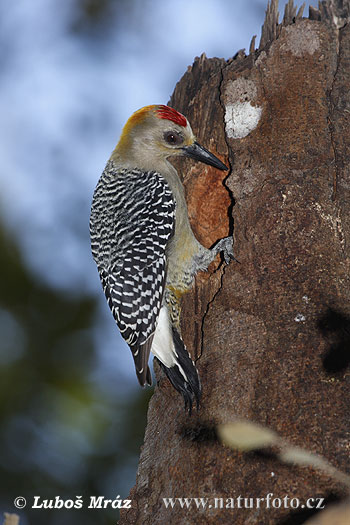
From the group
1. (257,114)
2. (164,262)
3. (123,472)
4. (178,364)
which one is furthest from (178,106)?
(123,472)

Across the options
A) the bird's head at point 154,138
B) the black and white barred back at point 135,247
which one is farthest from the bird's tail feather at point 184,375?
the bird's head at point 154,138

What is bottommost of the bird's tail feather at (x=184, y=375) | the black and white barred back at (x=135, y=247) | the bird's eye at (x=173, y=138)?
the bird's tail feather at (x=184, y=375)

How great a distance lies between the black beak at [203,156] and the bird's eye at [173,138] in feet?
0.43

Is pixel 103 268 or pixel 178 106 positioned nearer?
pixel 103 268

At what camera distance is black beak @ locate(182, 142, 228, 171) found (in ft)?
13.2

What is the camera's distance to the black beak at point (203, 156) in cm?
404

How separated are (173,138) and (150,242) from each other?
89 cm

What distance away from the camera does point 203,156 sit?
4.07m

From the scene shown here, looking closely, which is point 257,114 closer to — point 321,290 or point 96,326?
point 321,290

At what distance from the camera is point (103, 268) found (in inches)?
158

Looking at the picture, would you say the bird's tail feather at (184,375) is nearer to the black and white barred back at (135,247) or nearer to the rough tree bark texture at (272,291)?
the rough tree bark texture at (272,291)

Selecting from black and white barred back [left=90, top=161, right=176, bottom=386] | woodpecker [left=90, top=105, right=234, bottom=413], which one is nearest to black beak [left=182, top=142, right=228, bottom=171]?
woodpecker [left=90, top=105, right=234, bottom=413]

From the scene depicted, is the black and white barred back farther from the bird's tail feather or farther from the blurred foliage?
the blurred foliage

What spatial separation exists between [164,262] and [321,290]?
49.2 inches
